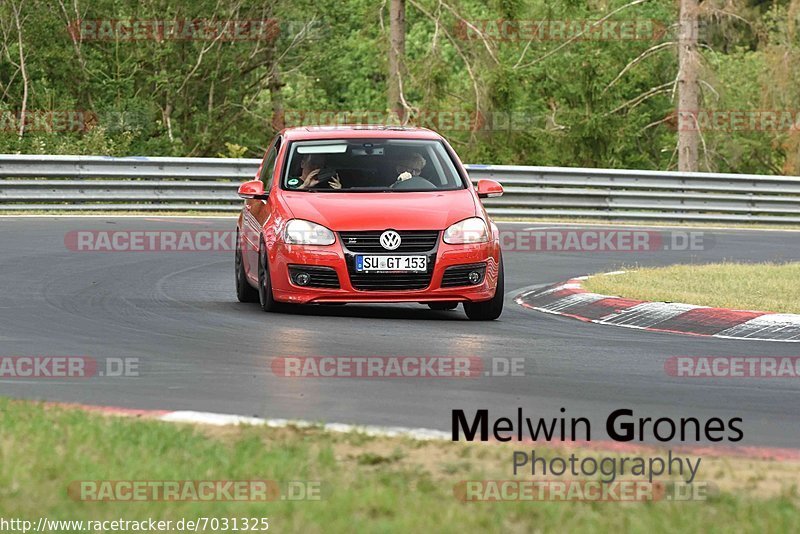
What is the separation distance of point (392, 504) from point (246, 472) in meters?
0.79

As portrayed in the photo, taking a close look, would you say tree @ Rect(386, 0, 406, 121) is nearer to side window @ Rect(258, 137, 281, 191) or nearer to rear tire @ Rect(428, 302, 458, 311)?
side window @ Rect(258, 137, 281, 191)


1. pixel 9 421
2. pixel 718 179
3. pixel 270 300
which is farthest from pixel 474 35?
pixel 9 421

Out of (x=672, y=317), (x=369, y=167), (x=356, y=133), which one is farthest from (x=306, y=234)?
(x=672, y=317)

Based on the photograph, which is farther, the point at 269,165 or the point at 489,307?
the point at 269,165

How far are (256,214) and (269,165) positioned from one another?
2.95 feet

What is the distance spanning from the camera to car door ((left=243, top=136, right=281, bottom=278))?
1342 centimetres

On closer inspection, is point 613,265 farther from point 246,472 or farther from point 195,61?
point 195,61

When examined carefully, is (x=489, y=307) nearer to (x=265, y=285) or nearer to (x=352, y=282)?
(x=352, y=282)

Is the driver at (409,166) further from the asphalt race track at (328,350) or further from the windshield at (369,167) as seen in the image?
the asphalt race track at (328,350)

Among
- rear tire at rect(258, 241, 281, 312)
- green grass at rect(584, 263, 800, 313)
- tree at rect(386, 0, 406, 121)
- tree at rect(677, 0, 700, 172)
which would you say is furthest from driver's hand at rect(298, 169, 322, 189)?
tree at rect(386, 0, 406, 121)

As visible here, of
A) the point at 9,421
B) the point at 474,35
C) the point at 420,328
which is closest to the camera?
the point at 9,421

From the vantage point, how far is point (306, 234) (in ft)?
41.3

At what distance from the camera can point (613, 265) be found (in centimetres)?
1909

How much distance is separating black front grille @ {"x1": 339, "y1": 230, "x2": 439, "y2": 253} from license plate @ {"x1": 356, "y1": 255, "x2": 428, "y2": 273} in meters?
0.06
